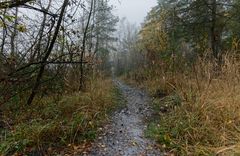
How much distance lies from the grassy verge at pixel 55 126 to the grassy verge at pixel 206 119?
53.2 inches

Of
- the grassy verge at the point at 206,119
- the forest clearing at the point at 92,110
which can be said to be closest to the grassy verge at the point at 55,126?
the forest clearing at the point at 92,110

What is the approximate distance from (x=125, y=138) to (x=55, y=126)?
4.55 ft

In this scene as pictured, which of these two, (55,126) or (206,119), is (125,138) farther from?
(206,119)

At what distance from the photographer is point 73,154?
522 centimetres

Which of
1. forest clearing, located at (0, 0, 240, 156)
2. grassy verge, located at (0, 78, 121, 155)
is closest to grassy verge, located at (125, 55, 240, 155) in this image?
forest clearing, located at (0, 0, 240, 156)

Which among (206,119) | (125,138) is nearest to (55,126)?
(125,138)

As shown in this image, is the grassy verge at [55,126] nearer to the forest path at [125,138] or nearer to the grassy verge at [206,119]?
the forest path at [125,138]

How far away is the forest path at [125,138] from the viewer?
5.30 m

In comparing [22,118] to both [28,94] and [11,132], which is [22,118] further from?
[28,94]

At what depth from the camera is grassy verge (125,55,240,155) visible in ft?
16.4

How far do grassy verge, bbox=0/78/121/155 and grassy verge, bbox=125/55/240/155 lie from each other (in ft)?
4.43

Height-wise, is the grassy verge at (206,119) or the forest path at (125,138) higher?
the grassy verge at (206,119)

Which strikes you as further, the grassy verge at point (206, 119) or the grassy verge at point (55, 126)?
the grassy verge at point (55, 126)

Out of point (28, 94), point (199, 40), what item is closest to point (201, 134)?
point (28, 94)
